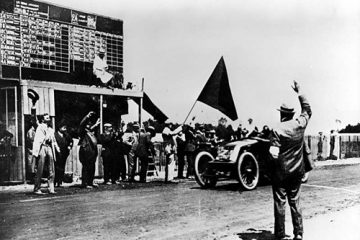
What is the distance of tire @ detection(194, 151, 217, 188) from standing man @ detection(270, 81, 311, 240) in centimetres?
546

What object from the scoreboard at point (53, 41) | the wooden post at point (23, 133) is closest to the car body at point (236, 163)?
the wooden post at point (23, 133)

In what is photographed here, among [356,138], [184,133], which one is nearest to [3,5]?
[184,133]

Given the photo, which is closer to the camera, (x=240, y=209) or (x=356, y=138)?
(x=240, y=209)

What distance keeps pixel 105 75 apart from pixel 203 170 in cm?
706

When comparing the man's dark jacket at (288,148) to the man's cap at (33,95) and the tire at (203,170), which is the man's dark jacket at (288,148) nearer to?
the tire at (203,170)

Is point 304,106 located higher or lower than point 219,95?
lower

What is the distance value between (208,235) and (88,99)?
12179mm

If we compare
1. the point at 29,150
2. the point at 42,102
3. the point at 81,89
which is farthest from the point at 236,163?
the point at 81,89

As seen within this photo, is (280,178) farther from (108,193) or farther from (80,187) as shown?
(80,187)

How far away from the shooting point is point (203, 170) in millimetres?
11734

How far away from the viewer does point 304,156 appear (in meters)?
6.11

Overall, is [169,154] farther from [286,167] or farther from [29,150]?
[286,167]

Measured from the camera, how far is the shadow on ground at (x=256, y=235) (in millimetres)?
5918

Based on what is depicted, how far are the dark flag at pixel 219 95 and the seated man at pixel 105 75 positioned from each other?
5555 mm
